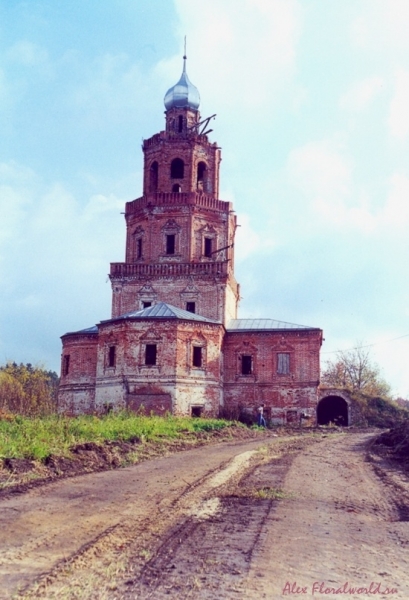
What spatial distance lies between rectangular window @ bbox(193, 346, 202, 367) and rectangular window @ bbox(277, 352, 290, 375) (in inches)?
172

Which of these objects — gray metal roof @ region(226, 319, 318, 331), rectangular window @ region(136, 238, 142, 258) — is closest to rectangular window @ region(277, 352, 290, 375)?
gray metal roof @ region(226, 319, 318, 331)

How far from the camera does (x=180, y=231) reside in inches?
1286

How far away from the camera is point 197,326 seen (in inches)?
1129

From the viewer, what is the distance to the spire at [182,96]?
1390 inches

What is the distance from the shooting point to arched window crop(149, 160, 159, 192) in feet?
113

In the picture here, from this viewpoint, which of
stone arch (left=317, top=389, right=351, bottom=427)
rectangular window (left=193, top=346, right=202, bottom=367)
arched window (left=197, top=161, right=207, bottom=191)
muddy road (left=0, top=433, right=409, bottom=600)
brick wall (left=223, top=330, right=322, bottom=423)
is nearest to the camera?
muddy road (left=0, top=433, right=409, bottom=600)

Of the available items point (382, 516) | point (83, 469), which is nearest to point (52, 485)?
point (83, 469)

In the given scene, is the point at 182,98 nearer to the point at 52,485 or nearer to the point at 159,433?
the point at 159,433

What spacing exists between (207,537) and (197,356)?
2286cm

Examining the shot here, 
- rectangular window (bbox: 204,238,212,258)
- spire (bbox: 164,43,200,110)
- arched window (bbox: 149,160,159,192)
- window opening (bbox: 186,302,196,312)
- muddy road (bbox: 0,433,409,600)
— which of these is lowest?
muddy road (bbox: 0,433,409,600)

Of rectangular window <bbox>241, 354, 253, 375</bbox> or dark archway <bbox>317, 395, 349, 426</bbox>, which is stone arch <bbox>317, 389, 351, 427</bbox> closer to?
dark archway <bbox>317, 395, 349, 426</bbox>

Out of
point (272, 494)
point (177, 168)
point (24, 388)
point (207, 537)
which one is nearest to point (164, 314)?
point (177, 168)

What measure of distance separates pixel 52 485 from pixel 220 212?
25.6 meters

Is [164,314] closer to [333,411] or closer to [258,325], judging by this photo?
[258,325]
